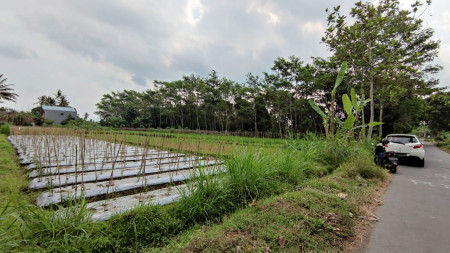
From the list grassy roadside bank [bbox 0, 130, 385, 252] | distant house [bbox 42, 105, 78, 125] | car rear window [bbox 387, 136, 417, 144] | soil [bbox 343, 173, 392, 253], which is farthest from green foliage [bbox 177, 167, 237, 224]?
distant house [bbox 42, 105, 78, 125]

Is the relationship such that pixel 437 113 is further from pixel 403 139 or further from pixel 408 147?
pixel 408 147

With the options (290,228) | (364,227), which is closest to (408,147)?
(364,227)

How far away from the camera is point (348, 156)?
17.8 ft

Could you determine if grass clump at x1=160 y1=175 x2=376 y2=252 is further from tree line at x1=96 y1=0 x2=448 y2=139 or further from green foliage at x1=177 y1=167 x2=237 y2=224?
tree line at x1=96 y1=0 x2=448 y2=139

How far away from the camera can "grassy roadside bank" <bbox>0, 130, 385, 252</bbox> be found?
1.68 m

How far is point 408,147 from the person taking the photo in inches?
270

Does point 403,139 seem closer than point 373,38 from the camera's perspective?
Yes

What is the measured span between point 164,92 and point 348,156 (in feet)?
95.9

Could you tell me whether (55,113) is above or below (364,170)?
above

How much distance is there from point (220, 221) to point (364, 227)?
174 centimetres

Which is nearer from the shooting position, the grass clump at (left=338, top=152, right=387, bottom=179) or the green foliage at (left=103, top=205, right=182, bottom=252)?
the green foliage at (left=103, top=205, right=182, bottom=252)

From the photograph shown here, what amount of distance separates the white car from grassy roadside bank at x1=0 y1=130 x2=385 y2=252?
5.20 m

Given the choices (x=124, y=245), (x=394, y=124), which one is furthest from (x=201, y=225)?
(x=394, y=124)

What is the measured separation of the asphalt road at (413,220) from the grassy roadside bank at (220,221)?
28 centimetres
